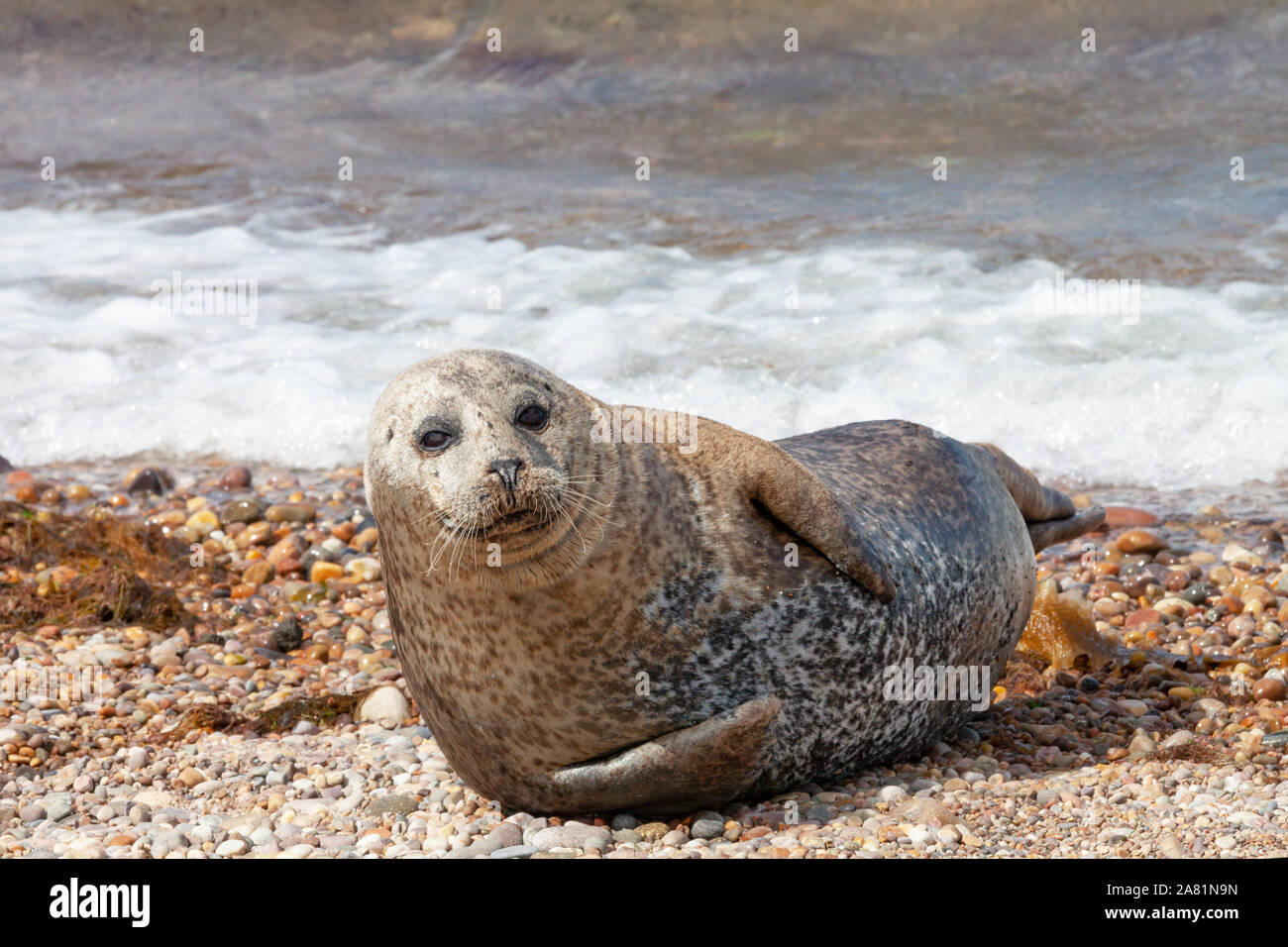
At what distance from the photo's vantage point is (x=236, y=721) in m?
4.95

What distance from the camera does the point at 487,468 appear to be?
3.41m

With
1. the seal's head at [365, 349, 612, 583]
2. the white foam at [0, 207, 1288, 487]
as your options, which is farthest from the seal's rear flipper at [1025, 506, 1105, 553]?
the seal's head at [365, 349, 612, 583]

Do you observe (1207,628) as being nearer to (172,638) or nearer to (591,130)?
(172,638)

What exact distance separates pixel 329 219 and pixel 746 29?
7374 millimetres

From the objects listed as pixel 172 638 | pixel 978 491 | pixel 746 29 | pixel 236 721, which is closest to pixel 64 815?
pixel 236 721

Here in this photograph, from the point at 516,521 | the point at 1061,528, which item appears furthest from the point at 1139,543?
the point at 516,521

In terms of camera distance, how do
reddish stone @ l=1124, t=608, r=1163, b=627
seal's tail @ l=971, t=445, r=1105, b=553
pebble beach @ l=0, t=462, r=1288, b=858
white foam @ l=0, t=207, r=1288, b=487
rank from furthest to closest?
white foam @ l=0, t=207, r=1288, b=487
reddish stone @ l=1124, t=608, r=1163, b=627
seal's tail @ l=971, t=445, r=1105, b=553
pebble beach @ l=0, t=462, r=1288, b=858

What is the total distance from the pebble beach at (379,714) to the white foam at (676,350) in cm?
79

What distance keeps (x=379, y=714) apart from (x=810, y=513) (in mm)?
1789

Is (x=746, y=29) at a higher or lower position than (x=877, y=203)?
higher

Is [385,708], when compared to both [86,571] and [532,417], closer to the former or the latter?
[532,417]

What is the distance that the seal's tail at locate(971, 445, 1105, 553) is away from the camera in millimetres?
5125

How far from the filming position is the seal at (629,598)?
358 cm

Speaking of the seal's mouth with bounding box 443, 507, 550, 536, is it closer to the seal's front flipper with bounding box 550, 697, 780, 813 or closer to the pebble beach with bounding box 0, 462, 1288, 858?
the seal's front flipper with bounding box 550, 697, 780, 813
